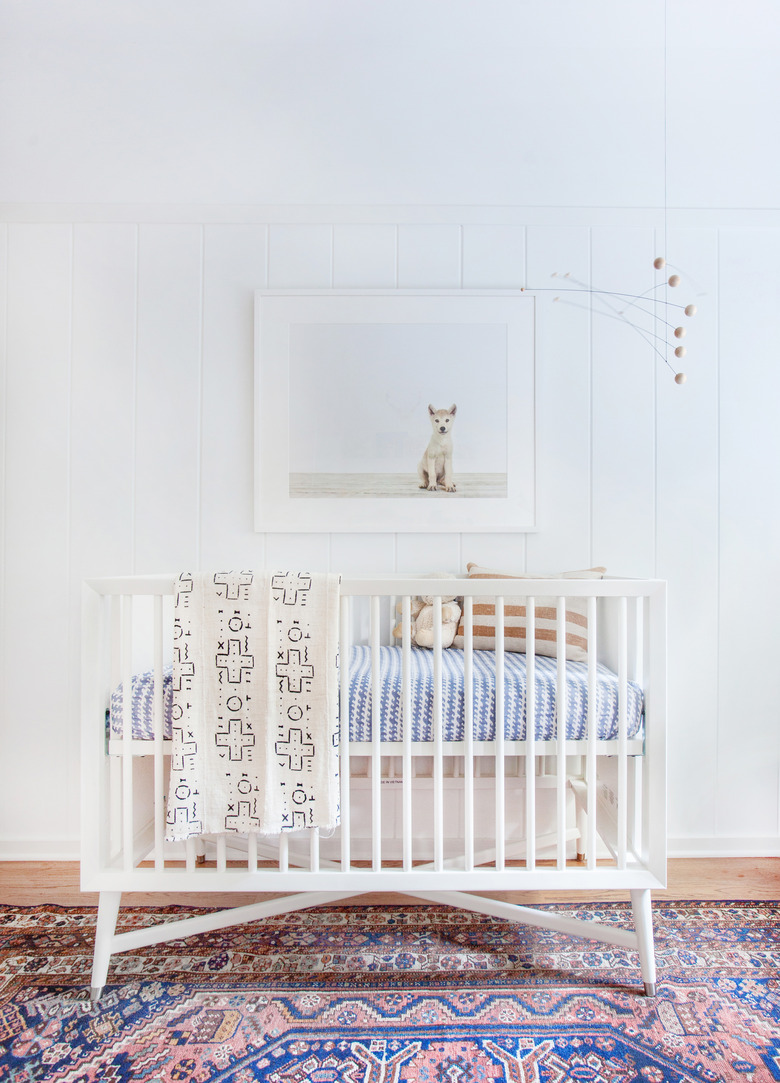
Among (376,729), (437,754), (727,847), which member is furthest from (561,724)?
(727,847)

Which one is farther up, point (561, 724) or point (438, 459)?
point (438, 459)

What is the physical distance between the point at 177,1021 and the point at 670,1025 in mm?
1023

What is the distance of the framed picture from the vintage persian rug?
1.18 m

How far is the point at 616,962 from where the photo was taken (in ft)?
4.56

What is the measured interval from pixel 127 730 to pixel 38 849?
42.6 inches

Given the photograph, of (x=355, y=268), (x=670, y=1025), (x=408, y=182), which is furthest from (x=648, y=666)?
(x=408, y=182)

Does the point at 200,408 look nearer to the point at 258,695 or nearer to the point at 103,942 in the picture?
the point at 258,695

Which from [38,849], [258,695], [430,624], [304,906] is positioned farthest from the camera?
Answer: [38,849]

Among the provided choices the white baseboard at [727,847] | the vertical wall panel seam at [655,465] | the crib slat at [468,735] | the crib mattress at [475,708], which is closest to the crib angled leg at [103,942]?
the crib mattress at [475,708]

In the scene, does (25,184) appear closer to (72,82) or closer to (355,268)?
(72,82)

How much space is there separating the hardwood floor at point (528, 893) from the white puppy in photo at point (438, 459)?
126 centimetres

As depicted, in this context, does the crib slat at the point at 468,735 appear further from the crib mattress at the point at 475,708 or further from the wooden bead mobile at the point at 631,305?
the wooden bead mobile at the point at 631,305

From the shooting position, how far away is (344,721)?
126 cm

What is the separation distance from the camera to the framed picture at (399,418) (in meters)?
1.96
